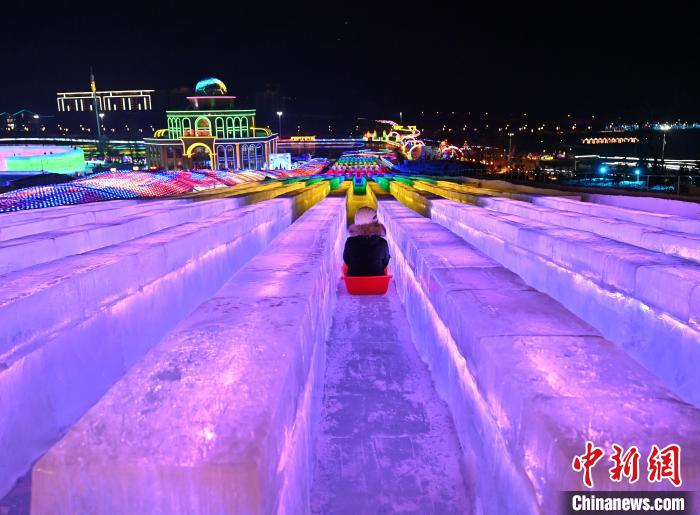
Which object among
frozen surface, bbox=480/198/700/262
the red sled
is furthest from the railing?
the red sled

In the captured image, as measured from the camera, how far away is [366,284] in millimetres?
7250

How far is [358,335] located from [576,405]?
3.90 metres

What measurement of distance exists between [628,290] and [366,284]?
3914mm

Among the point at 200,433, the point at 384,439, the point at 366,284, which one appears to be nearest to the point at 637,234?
the point at 366,284

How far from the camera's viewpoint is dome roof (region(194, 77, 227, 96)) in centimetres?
7006

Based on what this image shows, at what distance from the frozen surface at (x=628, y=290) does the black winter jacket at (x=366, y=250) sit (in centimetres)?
208

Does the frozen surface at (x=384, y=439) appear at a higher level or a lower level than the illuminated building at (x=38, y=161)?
lower

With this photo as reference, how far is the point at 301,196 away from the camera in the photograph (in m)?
17.7

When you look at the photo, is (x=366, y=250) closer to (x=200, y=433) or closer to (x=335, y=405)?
(x=335, y=405)

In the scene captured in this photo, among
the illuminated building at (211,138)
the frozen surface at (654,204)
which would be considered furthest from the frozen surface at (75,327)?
the illuminated building at (211,138)

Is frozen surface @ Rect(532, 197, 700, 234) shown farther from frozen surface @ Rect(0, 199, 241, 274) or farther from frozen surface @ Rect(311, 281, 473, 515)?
frozen surface @ Rect(0, 199, 241, 274)

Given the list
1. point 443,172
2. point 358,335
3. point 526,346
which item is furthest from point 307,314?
point 443,172

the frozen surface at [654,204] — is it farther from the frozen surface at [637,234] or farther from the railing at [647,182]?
the railing at [647,182]

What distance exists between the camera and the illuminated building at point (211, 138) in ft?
215
